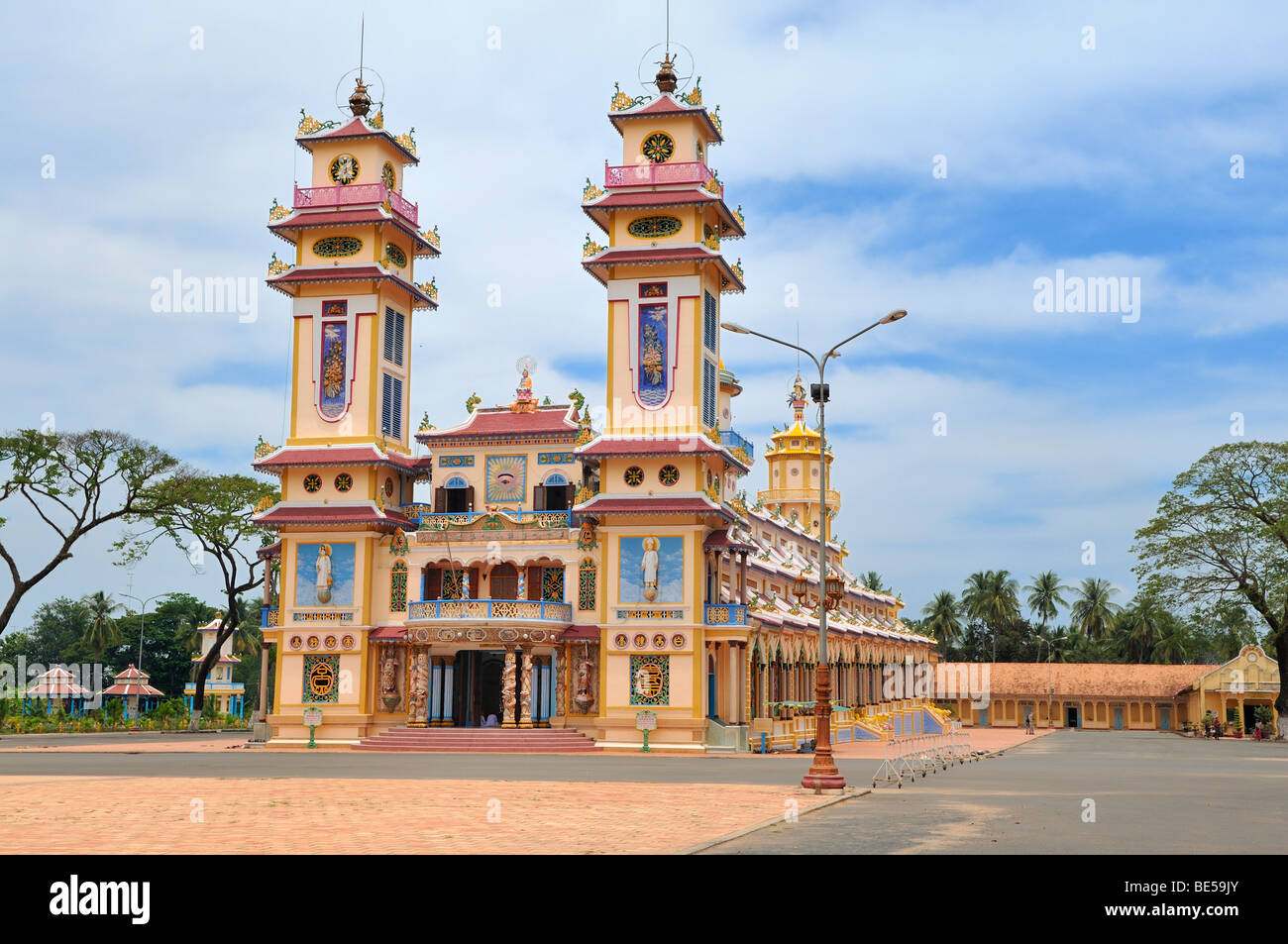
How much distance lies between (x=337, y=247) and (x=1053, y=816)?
128 feet

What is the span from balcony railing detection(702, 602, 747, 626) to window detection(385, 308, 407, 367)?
16.8 meters

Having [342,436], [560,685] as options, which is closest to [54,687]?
[342,436]

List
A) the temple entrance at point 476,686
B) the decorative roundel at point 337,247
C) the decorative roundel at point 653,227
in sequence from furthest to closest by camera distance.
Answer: the decorative roundel at point 337,247 → the temple entrance at point 476,686 → the decorative roundel at point 653,227

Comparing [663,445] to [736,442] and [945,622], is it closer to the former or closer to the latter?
[736,442]

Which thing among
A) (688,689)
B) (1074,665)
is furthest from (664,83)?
(1074,665)

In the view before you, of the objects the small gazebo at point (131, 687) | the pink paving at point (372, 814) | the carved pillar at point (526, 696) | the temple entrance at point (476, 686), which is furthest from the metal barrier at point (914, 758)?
the small gazebo at point (131, 687)

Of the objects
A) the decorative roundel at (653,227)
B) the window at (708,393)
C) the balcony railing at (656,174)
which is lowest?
the window at (708,393)

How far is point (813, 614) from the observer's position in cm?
6059

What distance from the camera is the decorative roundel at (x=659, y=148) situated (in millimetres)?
48469

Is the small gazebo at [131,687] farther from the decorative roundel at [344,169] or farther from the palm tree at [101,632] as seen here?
the decorative roundel at [344,169]

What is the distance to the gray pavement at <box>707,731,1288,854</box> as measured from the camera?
15.5 m

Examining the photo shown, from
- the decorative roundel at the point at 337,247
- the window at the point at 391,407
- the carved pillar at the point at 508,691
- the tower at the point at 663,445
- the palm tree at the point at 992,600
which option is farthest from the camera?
the palm tree at the point at 992,600

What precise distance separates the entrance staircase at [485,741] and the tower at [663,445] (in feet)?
5.11

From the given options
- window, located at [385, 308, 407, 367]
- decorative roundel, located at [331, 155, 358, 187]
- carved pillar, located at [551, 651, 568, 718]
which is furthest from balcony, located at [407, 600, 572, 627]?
decorative roundel, located at [331, 155, 358, 187]
